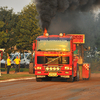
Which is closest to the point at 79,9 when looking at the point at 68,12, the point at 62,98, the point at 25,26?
the point at 68,12

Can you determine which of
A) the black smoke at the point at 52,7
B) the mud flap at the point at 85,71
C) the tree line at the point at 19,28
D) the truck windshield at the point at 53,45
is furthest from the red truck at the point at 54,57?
the tree line at the point at 19,28

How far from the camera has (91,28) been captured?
45.8m

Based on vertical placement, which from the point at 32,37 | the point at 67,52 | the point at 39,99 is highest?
the point at 32,37

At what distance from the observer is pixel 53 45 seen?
66.5ft

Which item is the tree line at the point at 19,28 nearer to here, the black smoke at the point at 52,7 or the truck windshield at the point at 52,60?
the black smoke at the point at 52,7

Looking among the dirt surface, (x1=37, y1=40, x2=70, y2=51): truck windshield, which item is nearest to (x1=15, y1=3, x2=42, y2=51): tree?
(x1=37, y1=40, x2=70, y2=51): truck windshield

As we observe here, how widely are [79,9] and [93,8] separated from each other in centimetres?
139

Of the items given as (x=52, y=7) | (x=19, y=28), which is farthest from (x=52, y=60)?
(x=19, y=28)

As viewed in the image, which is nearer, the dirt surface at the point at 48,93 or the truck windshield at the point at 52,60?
the dirt surface at the point at 48,93

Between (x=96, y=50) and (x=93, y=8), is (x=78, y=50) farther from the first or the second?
(x=96, y=50)

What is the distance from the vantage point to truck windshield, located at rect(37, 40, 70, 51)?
66.1 ft

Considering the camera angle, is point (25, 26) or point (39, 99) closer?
point (39, 99)

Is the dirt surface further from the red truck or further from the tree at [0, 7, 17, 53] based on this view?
the tree at [0, 7, 17, 53]

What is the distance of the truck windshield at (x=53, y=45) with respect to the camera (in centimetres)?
2016
